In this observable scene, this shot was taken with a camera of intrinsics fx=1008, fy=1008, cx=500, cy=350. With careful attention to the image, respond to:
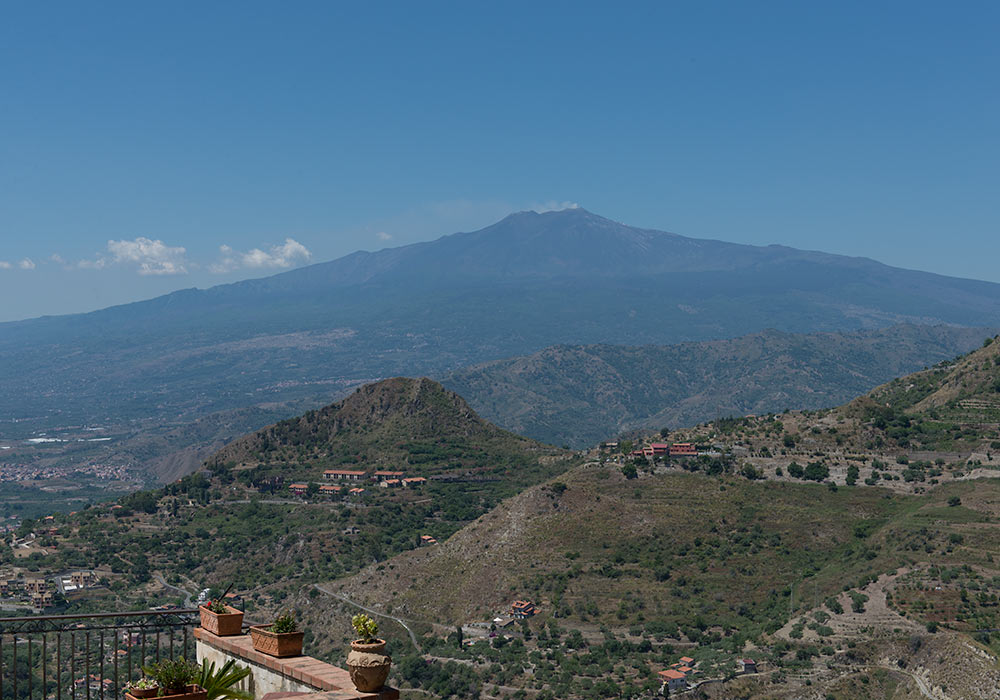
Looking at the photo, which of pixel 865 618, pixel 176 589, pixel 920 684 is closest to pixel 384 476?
pixel 176 589

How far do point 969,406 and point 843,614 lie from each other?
50491mm

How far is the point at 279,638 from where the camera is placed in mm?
16484

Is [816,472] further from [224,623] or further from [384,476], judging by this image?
[224,623]

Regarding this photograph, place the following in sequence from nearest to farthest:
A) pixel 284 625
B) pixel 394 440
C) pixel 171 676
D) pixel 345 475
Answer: pixel 171 676 < pixel 284 625 < pixel 345 475 < pixel 394 440

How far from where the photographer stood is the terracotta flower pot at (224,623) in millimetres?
18297

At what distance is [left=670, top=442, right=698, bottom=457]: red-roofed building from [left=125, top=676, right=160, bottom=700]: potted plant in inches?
3480

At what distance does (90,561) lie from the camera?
97.9 meters

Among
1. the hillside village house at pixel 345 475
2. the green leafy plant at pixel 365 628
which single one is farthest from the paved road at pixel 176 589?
the green leafy plant at pixel 365 628

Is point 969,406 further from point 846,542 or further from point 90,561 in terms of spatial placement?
point 90,561

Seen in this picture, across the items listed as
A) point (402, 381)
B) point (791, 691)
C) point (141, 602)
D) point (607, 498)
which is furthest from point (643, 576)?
point (402, 381)

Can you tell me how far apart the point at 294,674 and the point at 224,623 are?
10.4 ft

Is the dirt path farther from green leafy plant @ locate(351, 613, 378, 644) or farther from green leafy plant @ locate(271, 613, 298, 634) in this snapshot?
green leafy plant @ locate(351, 613, 378, 644)

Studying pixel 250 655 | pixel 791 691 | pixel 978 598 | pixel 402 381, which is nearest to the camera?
pixel 250 655

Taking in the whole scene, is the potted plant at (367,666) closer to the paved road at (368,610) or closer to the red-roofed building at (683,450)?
the paved road at (368,610)
